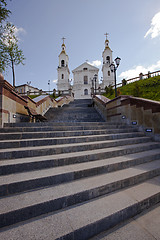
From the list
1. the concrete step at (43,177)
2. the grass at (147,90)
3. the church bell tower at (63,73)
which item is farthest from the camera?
the church bell tower at (63,73)

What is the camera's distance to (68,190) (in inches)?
85.4

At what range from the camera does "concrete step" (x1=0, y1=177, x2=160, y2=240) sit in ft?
5.02

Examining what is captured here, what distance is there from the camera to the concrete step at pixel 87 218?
5.02 feet

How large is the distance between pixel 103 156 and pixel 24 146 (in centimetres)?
224

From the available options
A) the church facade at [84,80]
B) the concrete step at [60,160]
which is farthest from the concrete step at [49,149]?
the church facade at [84,80]

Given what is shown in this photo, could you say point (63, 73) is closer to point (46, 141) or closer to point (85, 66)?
point (85, 66)

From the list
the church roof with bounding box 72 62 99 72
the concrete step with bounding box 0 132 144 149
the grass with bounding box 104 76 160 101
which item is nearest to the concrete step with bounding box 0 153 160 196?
the concrete step with bounding box 0 132 144 149

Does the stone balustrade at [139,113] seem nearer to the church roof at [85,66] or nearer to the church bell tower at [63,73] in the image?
the church bell tower at [63,73]

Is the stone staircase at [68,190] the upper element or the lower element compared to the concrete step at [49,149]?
lower

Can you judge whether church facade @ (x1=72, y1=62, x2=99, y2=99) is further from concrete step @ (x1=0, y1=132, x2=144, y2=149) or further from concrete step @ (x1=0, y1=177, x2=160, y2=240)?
concrete step @ (x1=0, y1=177, x2=160, y2=240)

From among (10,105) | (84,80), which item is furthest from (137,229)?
(84,80)

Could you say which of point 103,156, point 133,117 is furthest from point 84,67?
point 103,156

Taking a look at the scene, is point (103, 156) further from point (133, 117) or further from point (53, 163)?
point (133, 117)

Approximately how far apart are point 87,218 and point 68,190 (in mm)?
545
